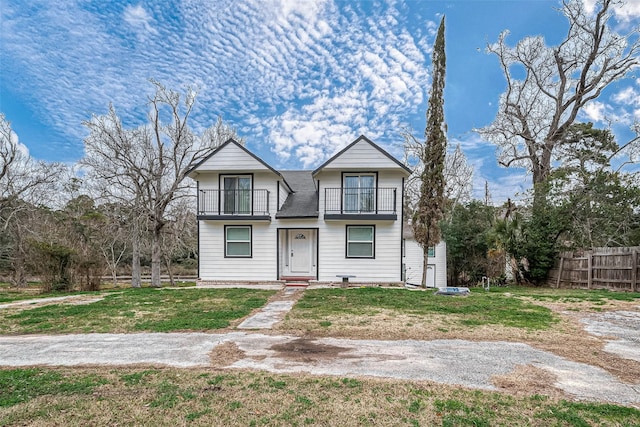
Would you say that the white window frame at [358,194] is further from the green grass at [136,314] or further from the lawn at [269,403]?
the lawn at [269,403]

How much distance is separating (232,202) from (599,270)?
16167mm

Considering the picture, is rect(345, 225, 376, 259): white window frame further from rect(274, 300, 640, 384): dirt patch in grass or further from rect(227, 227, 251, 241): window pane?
rect(274, 300, 640, 384): dirt patch in grass

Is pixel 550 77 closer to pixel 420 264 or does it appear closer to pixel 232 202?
pixel 420 264

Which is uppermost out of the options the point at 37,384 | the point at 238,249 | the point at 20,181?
the point at 20,181

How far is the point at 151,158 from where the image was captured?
1669 centimetres

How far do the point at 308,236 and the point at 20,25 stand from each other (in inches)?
→ 582

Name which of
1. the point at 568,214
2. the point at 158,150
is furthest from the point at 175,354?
the point at 568,214

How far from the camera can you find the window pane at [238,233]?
15.7 meters

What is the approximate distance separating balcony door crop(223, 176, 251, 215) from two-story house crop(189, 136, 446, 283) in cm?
5

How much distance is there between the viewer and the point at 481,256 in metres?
21.9

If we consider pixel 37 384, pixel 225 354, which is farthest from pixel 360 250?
pixel 37 384

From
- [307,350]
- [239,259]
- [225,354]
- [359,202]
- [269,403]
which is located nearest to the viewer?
[269,403]

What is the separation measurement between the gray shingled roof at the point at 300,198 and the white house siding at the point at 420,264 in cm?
920

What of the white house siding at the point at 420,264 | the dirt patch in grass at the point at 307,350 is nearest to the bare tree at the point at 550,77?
the white house siding at the point at 420,264
